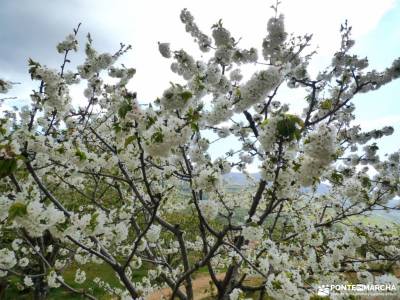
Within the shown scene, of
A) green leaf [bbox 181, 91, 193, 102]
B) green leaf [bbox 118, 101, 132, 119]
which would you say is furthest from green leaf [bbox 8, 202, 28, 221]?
green leaf [bbox 181, 91, 193, 102]

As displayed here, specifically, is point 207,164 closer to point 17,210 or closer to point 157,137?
point 157,137

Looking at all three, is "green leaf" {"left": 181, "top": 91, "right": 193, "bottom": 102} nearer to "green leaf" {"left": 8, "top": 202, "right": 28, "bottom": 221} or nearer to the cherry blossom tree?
the cherry blossom tree

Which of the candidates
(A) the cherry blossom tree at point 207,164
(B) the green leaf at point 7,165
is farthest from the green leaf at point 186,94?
(B) the green leaf at point 7,165

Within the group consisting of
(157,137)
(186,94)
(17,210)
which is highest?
(186,94)

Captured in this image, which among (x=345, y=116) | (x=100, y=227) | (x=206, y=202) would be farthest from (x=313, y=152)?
(x=345, y=116)

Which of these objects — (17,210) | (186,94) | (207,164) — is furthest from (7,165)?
(207,164)

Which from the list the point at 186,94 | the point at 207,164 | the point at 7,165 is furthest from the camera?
the point at 207,164

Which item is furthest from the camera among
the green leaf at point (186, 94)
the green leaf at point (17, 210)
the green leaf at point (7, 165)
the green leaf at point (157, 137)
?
the green leaf at point (186, 94)

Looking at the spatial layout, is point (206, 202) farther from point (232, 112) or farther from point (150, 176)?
point (150, 176)

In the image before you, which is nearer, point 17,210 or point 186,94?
point 17,210

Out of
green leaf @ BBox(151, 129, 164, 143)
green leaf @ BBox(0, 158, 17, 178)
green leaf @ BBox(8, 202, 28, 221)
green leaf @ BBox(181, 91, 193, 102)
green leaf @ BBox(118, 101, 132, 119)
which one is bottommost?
green leaf @ BBox(8, 202, 28, 221)

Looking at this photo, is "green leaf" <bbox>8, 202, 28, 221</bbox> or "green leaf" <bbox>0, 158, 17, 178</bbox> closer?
"green leaf" <bbox>0, 158, 17, 178</bbox>

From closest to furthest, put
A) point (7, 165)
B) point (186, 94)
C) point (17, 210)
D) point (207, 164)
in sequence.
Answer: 1. point (7, 165)
2. point (17, 210)
3. point (186, 94)
4. point (207, 164)

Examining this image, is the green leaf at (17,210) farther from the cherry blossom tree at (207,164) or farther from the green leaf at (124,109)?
the green leaf at (124,109)
